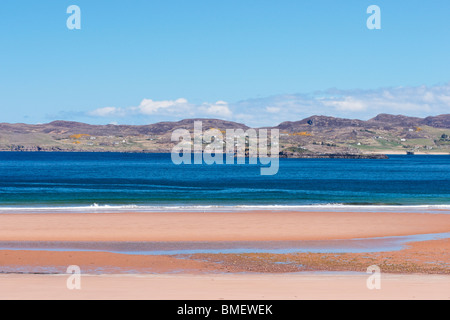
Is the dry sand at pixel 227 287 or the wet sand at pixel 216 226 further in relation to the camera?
the wet sand at pixel 216 226

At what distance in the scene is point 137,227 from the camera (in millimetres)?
29406

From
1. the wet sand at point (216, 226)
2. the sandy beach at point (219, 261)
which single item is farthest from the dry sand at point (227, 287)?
the wet sand at point (216, 226)

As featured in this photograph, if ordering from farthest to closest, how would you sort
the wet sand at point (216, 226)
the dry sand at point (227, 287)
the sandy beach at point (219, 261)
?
1. the wet sand at point (216, 226)
2. the sandy beach at point (219, 261)
3. the dry sand at point (227, 287)

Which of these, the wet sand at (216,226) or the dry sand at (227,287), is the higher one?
the dry sand at (227,287)

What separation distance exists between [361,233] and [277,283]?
13.3 m

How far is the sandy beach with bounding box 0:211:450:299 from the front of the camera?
47.2 ft

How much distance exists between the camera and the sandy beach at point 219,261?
1440cm

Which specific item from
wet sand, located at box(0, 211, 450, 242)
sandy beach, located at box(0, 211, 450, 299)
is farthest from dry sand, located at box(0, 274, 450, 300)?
wet sand, located at box(0, 211, 450, 242)

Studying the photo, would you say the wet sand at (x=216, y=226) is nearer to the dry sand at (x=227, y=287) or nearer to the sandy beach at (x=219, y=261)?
the sandy beach at (x=219, y=261)

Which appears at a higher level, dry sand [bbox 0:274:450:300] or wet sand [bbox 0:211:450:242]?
dry sand [bbox 0:274:450:300]

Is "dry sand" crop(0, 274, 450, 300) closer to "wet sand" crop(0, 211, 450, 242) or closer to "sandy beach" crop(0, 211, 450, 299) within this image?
"sandy beach" crop(0, 211, 450, 299)

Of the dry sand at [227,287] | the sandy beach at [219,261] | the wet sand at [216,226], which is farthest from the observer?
the wet sand at [216,226]
